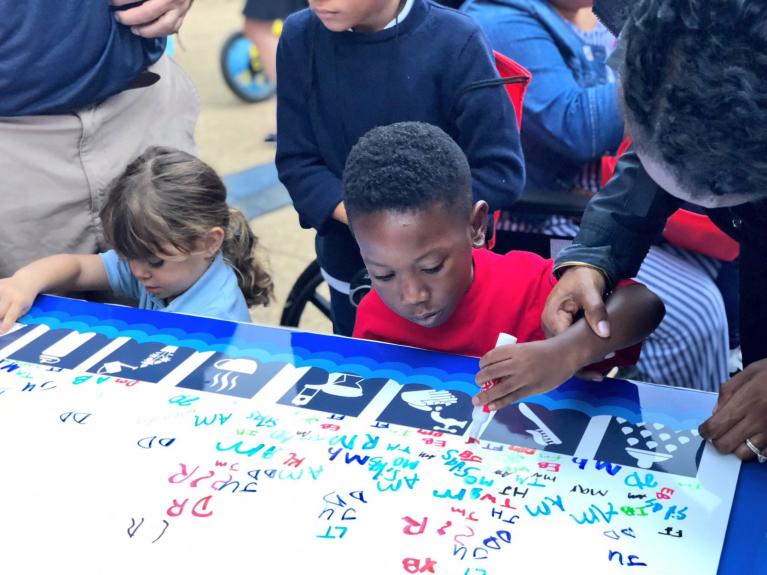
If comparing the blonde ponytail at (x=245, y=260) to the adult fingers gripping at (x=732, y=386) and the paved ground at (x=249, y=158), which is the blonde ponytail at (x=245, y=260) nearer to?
the paved ground at (x=249, y=158)

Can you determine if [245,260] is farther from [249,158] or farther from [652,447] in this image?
[249,158]

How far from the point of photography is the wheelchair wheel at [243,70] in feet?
15.8

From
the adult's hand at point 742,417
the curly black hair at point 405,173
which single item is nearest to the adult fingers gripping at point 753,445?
the adult's hand at point 742,417

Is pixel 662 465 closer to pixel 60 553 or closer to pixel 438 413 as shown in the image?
pixel 438 413

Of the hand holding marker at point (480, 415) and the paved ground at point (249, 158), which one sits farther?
the paved ground at point (249, 158)

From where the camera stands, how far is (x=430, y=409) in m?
1.05

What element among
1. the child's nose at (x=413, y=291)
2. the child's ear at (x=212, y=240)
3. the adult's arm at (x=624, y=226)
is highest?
the adult's arm at (x=624, y=226)

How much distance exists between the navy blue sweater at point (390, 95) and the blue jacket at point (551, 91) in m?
0.36

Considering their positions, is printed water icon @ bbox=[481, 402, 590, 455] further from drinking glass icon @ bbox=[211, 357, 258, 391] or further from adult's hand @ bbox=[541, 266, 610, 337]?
drinking glass icon @ bbox=[211, 357, 258, 391]

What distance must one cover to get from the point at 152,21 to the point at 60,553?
1.02m

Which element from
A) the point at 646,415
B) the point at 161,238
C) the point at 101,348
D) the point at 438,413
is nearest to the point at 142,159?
the point at 161,238

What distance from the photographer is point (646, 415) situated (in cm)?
102

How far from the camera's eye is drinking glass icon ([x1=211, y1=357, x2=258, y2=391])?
1122 mm

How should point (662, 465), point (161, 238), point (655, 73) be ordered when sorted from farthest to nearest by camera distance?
point (161, 238), point (662, 465), point (655, 73)
